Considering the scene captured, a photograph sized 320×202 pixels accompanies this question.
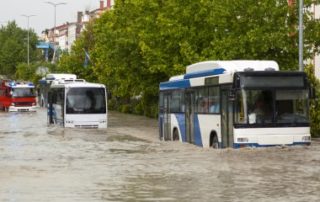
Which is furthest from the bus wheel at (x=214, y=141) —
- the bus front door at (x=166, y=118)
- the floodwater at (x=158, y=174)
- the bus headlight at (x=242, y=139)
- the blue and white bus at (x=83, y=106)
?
the blue and white bus at (x=83, y=106)

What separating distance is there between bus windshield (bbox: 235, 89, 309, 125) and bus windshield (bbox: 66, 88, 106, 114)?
22120 mm

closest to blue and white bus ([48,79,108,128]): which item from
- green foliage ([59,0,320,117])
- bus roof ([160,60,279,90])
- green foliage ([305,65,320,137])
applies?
green foliage ([59,0,320,117])

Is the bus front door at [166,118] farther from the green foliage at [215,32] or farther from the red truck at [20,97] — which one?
the red truck at [20,97]

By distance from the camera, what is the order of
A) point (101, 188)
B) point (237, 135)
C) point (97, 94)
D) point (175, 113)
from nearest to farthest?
point (101, 188) → point (237, 135) → point (175, 113) → point (97, 94)

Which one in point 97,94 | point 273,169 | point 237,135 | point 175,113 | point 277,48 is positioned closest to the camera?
point 273,169

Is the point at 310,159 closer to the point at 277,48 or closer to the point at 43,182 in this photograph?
the point at 43,182

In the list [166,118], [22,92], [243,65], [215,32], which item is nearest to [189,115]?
[166,118]

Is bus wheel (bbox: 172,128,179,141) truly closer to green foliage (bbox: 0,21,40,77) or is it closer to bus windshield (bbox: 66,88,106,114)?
bus windshield (bbox: 66,88,106,114)

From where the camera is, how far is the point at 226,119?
22188 millimetres

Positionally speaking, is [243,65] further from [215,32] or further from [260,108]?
[215,32]

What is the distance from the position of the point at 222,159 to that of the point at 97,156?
4283 millimetres

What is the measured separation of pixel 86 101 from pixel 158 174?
2645 cm

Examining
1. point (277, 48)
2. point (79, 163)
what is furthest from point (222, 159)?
point (277, 48)

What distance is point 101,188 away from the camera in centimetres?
1423
